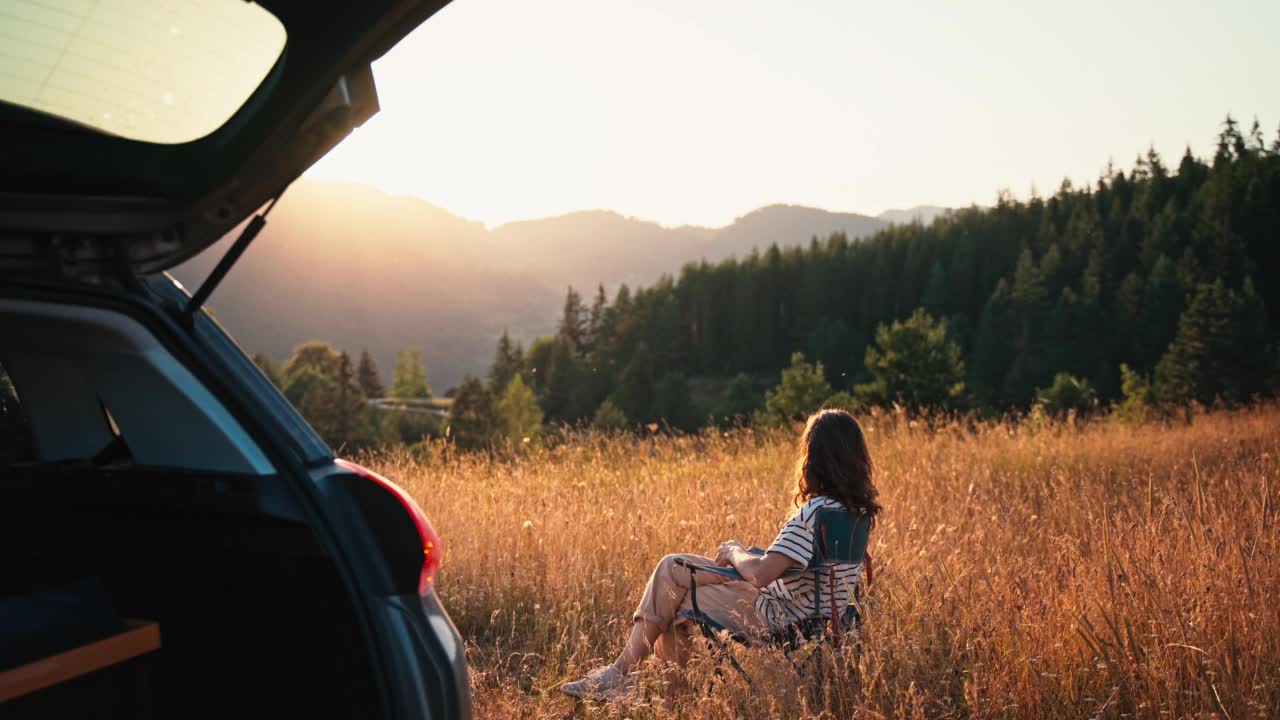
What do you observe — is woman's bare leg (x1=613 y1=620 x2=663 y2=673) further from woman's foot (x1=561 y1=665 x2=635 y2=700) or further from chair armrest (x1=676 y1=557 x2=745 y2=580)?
chair armrest (x1=676 y1=557 x2=745 y2=580)

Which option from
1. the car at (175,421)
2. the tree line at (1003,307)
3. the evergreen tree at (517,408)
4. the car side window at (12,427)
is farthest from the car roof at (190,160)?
the evergreen tree at (517,408)

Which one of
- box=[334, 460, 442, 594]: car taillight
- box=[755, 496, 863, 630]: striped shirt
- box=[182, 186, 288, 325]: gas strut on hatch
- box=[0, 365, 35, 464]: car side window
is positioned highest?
box=[182, 186, 288, 325]: gas strut on hatch

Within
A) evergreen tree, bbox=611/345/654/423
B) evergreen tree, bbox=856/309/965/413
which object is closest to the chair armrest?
evergreen tree, bbox=856/309/965/413

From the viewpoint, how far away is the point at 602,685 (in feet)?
11.4

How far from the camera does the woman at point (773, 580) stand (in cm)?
318

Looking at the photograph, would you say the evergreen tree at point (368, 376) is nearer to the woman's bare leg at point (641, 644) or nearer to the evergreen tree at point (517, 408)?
the evergreen tree at point (517, 408)

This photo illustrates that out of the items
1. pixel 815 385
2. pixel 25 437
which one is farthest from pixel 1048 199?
pixel 25 437

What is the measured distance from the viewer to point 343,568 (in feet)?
5.79

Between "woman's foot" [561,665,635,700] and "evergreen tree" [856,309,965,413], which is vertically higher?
"woman's foot" [561,665,635,700]

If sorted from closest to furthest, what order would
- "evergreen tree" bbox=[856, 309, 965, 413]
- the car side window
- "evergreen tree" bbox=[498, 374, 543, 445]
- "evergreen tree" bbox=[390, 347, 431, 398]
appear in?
the car side window
"evergreen tree" bbox=[856, 309, 965, 413]
"evergreen tree" bbox=[498, 374, 543, 445]
"evergreen tree" bbox=[390, 347, 431, 398]

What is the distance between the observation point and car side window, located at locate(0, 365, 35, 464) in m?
2.29

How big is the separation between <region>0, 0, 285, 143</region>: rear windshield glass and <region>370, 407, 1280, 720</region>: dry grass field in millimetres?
2451

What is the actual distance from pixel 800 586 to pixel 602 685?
36.3 inches

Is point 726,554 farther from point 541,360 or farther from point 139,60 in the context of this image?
point 541,360
